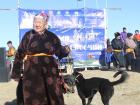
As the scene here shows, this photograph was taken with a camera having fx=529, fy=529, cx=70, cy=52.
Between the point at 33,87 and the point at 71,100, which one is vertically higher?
the point at 33,87

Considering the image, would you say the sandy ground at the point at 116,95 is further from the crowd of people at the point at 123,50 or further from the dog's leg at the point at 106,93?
the crowd of people at the point at 123,50

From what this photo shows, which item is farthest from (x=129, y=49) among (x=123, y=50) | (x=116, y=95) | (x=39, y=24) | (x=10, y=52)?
(x=39, y=24)

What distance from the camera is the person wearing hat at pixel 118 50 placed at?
20.6 m

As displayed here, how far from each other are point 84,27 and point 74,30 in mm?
Result: 420

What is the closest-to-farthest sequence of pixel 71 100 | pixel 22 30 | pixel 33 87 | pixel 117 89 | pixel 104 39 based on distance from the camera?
1. pixel 33 87
2. pixel 71 100
3. pixel 117 89
4. pixel 22 30
5. pixel 104 39

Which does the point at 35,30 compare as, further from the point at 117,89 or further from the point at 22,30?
the point at 22,30

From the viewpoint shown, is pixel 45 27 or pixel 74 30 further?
pixel 74 30

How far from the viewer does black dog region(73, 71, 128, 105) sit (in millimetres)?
11445

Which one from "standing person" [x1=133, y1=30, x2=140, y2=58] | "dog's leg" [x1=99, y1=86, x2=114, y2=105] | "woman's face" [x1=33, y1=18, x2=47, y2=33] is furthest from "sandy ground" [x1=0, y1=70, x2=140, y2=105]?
"woman's face" [x1=33, y1=18, x2=47, y2=33]

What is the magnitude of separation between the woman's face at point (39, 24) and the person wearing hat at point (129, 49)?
13.0m

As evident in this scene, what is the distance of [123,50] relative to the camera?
2088 centimetres

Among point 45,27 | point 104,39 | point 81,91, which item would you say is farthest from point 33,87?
point 104,39

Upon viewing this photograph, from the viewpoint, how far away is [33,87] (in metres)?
7.39

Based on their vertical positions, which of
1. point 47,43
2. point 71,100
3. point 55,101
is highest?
point 47,43
